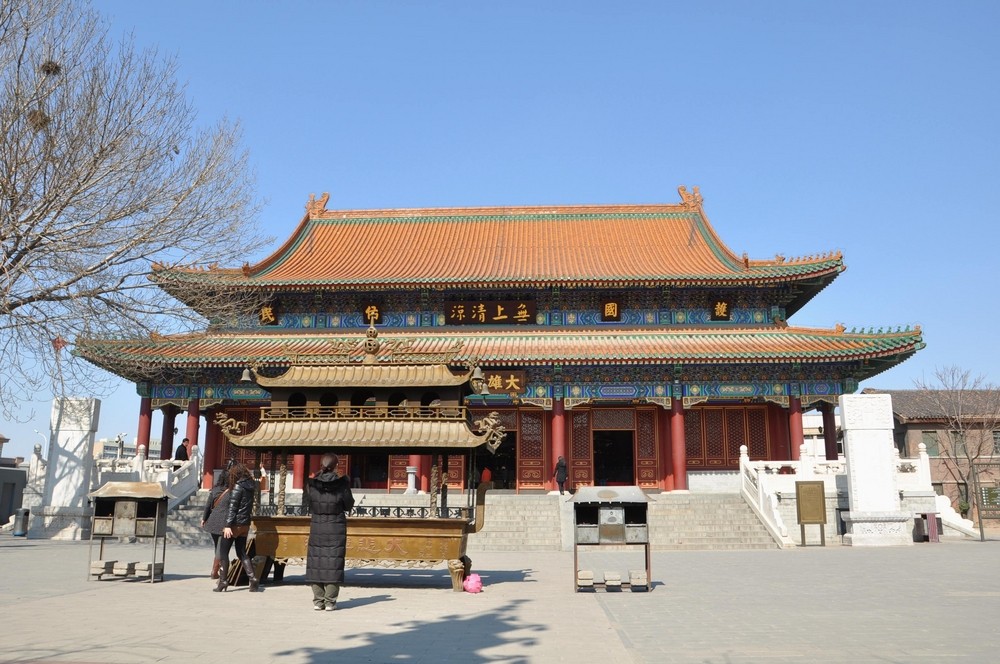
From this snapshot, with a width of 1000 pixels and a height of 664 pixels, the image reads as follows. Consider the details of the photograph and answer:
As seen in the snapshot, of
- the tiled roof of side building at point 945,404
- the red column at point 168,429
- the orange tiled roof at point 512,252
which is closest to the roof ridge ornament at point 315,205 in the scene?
the orange tiled roof at point 512,252

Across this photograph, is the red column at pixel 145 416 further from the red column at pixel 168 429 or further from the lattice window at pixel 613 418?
the lattice window at pixel 613 418

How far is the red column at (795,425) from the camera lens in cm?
2147

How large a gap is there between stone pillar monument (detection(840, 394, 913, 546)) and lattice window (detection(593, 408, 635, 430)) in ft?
25.7

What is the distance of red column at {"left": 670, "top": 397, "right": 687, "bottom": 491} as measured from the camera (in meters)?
21.6

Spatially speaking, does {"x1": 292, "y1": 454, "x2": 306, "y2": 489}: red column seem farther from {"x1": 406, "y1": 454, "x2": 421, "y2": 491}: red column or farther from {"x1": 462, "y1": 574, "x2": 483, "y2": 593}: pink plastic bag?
{"x1": 462, "y1": 574, "x2": 483, "y2": 593}: pink plastic bag

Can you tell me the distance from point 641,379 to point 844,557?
9313mm

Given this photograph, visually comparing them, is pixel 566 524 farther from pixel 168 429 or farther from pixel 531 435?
pixel 168 429

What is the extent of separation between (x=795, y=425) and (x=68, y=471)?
18941mm

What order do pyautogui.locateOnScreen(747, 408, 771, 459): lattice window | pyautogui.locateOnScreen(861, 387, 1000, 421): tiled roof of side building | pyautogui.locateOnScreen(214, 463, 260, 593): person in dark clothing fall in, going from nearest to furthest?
pyautogui.locateOnScreen(214, 463, 260, 593): person in dark clothing → pyautogui.locateOnScreen(747, 408, 771, 459): lattice window → pyautogui.locateOnScreen(861, 387, 1000, 421): tiled roof of side building

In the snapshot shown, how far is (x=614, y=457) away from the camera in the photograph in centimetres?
2416

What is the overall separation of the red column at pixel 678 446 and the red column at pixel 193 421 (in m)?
14.1

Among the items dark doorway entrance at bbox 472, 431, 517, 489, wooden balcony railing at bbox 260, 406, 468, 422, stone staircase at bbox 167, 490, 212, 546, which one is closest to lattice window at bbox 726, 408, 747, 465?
dark doorway entrance at bbox 472, 431, 517, 489

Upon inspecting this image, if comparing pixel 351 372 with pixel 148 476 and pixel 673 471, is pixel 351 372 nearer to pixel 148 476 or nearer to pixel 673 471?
pixel 148 476

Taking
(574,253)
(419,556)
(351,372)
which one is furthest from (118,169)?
(574,253)
